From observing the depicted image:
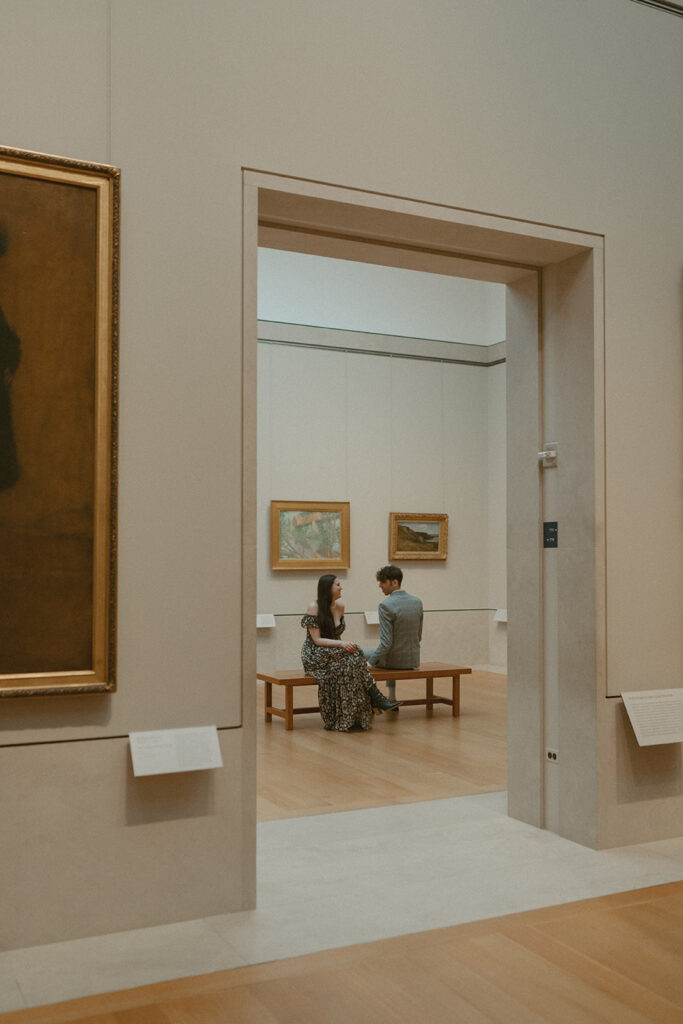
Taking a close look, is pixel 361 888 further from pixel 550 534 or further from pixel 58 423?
pixel 58 423

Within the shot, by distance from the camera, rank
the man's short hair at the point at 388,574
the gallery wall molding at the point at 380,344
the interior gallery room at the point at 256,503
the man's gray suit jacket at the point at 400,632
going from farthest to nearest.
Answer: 1. the gallery wall molding at the point at 380,344
2. the man's short hair at the point at 388,574
3. the man's gray suit jacket at the point at 400,632
4. the interior gallery room at the point at 256,503

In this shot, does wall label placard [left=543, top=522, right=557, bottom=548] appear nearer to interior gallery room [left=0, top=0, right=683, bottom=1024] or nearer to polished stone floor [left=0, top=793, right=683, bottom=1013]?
interior gallery room [left=0, top=0, right=683, bottom=1024]

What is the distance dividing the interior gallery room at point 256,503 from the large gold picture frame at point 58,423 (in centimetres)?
2

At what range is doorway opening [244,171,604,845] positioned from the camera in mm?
6855

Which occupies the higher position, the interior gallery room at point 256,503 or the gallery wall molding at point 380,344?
the gallery wall molding at point 380,344

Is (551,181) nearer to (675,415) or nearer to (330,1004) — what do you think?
(675,415)

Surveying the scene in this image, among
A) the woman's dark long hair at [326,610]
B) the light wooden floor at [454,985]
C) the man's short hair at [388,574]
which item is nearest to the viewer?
the light wooden floor at [454,985]

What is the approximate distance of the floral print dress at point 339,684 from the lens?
495 inches

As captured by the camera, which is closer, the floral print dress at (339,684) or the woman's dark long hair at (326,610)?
the floral print dress at (339,684)

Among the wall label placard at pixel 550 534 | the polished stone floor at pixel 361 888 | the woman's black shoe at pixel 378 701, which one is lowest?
the polished stone floor at pixel 361 888

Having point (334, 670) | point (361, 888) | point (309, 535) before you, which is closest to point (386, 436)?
point (309, 535)

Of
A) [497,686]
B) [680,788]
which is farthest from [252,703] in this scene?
[497,686]

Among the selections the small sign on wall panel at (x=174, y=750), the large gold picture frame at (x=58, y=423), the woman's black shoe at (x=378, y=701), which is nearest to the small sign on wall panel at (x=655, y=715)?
the small sign on wall panel at (x=174, y=750)

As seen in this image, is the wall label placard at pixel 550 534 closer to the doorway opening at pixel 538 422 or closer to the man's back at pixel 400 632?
the doorway opening at pixel 538 422
